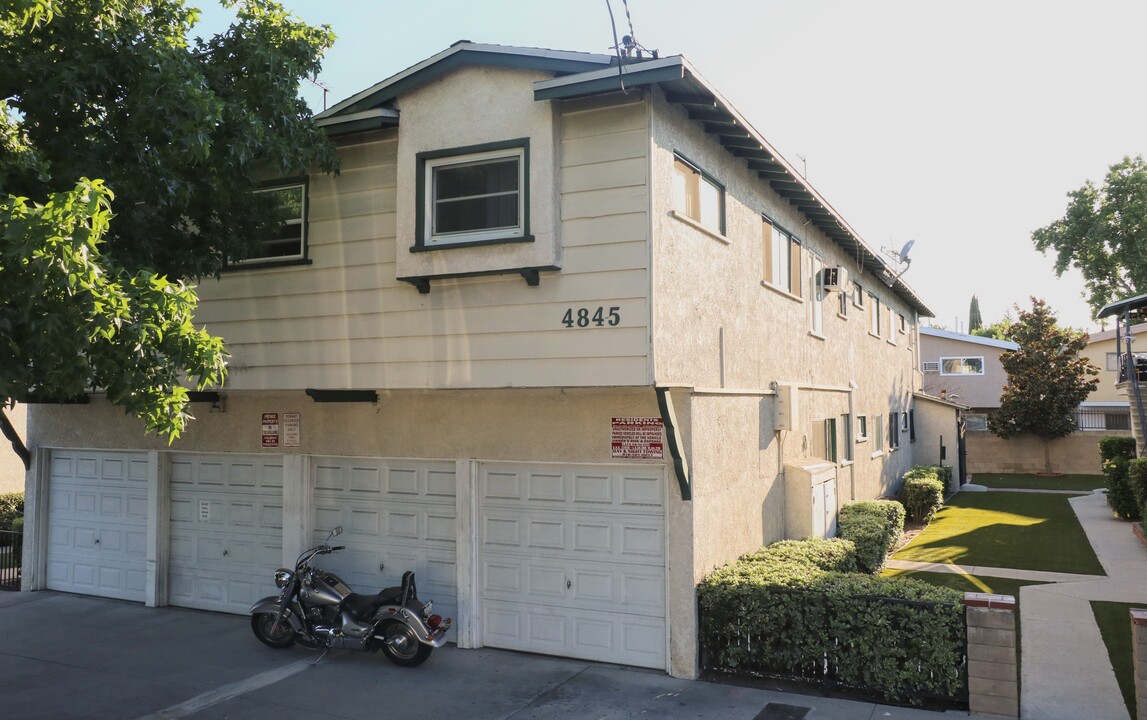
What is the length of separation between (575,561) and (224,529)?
17.3ft

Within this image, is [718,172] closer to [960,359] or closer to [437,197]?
[437,197]

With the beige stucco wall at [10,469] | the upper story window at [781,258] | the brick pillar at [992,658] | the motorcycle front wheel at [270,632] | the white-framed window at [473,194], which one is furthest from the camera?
the beige stucco wall at [10,469]

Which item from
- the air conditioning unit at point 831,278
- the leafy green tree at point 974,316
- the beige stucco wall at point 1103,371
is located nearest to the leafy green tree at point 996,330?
the leafy green tree at point 974,316

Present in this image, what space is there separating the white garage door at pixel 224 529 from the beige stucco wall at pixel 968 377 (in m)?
34.7

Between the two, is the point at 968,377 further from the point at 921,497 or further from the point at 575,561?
the point at 575,561

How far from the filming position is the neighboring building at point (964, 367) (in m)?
39.7

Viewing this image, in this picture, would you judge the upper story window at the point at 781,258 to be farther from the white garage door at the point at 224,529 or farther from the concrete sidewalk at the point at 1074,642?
the white garage door at the point at 224,529

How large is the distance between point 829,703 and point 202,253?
25.9 feet

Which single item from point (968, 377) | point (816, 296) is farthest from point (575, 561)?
point (968, 377)

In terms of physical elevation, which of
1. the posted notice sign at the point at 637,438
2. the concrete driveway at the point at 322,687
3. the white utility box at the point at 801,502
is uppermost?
the posted notice sign at the point at 637,438

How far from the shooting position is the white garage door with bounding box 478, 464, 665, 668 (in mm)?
8883

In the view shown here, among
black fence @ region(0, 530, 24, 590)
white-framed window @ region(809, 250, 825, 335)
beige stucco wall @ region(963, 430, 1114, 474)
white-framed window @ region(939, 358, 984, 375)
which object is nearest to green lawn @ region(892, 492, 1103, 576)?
white-framed window @ region(809, 250, 825, 335)

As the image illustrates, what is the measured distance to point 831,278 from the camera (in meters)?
15.6

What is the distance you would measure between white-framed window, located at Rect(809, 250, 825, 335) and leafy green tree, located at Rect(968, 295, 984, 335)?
213 feet
